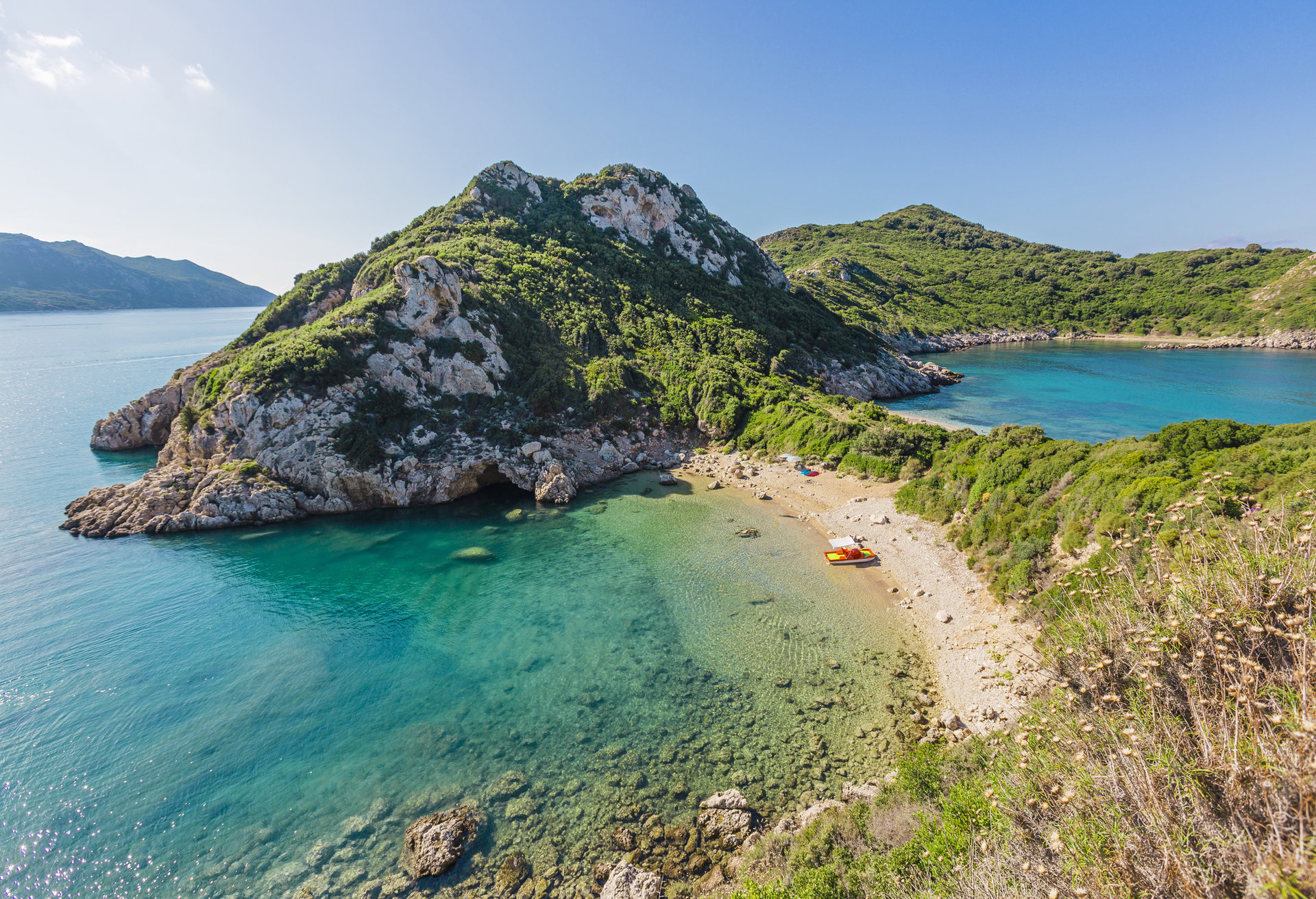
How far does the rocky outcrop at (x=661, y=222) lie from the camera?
72.1 meters

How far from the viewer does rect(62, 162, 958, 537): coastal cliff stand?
32.9m

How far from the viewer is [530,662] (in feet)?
59.5

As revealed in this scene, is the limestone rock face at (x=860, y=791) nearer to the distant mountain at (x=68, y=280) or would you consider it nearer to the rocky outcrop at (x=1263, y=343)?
the rocky outcrop at (x=1263, y=343)

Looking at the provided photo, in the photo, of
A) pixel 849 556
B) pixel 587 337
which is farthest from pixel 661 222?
pixel 849 556

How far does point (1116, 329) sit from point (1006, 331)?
23699 millimetres

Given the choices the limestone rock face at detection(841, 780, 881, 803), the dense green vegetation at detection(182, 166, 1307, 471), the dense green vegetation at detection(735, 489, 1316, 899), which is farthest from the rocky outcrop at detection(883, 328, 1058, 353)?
the dense green vegetation at detection(735, 489, 1316, 899)

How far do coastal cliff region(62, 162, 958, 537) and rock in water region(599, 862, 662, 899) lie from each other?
24068mm

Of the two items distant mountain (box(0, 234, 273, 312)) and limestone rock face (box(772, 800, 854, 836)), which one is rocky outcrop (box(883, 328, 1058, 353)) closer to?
limestone rock face (box(772, 800, 854, 836))

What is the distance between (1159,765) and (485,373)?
42868 mm

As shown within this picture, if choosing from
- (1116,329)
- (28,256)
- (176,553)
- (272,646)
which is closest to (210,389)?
(176,553)

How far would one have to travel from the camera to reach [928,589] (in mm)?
20812

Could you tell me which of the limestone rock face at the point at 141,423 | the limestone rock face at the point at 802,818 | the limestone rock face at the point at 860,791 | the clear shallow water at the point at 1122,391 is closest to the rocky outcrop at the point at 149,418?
the limestone rock face at the point at 141,423

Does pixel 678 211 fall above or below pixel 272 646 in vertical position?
above

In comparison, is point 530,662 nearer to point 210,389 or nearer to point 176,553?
point 176,553
